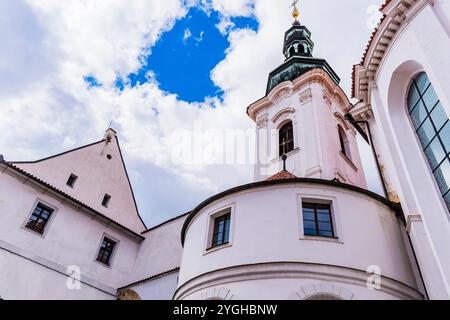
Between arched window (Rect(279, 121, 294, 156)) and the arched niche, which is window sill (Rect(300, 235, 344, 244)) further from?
the arched niche

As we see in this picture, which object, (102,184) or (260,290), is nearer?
(260,290)

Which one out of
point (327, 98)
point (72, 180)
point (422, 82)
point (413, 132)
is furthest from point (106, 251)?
point (422, 82)

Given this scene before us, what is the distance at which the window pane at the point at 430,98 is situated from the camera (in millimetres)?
9875

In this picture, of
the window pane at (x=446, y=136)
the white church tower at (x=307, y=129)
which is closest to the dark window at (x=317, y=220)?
the window pane at (x=446, y=136)

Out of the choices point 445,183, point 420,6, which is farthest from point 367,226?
point 420,6

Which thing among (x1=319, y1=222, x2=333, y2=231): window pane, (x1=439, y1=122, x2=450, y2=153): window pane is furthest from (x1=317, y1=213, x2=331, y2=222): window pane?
(x1=439, y1=122, x2=450, y2=153): window pane

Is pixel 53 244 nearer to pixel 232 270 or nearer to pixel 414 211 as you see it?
pixel 232 270

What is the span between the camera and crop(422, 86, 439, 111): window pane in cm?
988

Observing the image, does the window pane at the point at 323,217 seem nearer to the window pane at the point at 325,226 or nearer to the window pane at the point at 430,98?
the window pane at the point at 325,226

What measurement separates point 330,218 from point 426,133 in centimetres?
380

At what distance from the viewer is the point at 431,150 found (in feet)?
33.5

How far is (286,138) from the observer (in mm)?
20141

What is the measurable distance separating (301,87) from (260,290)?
15.3 metres

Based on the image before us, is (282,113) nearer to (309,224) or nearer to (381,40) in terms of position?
(381,40)
